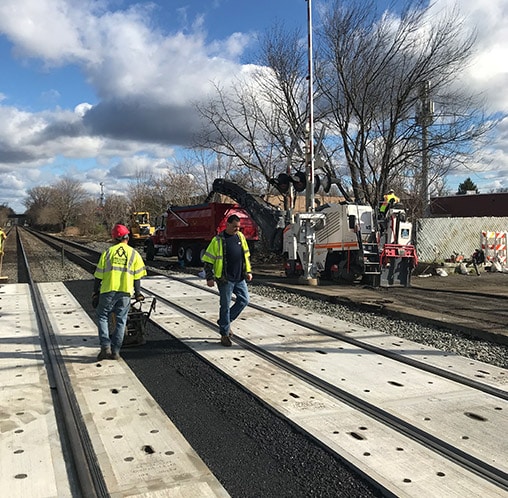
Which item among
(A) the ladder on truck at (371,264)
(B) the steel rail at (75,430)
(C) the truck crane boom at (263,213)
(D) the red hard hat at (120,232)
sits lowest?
(B) the steel rail at (75,430)

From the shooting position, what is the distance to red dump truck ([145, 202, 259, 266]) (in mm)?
22281

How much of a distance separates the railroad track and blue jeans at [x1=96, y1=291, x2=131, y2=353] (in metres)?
1.17

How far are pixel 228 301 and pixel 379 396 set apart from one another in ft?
8.89

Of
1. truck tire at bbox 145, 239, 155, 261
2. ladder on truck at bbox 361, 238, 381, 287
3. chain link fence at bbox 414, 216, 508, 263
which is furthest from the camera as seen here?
truck tire at bbox 145, 239, 155, 261

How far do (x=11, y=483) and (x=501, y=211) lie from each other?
53623 millimetres

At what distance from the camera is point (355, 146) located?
21.0 meters

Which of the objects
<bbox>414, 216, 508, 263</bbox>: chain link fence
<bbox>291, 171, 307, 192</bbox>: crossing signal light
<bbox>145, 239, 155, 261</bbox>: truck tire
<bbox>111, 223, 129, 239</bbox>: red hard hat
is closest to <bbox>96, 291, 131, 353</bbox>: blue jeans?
<bbox>111, 223, 129, 239</bbox>: red hard hat

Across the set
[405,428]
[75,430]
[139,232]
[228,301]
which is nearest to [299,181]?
[228,301]

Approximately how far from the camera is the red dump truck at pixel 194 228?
73.1 feet

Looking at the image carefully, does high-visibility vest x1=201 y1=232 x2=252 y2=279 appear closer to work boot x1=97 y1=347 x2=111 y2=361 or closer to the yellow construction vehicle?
work boot x1=97 y1=347 x2=111 y2=361

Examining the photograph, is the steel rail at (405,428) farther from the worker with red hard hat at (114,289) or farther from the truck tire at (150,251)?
the truck tire at (150,251)

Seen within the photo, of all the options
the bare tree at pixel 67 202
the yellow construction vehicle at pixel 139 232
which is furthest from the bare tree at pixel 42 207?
the yellow construction vehicle at pixel 139 232

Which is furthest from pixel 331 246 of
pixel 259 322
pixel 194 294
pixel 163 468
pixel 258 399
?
pixel 163 468

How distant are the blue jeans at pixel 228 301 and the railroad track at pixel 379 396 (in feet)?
1.23
